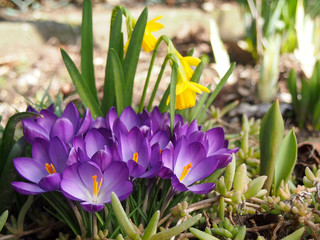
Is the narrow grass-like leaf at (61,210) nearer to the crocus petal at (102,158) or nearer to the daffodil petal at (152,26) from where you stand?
Result: the crocus petal at (102,158)

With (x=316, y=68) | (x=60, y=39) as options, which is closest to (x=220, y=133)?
(x=316, y=68)

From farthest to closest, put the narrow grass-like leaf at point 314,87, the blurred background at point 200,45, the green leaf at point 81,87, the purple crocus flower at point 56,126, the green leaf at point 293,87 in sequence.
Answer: the blurred background at point 200,45 < the green leaf at point 293,87 < the narrow grass-like leaf at point 314,87 < the green leaf at point 81,87 < the purple crocus flower at point 56,126

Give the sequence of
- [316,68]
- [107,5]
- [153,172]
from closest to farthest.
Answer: [153,172]
[316,68]
[107,5]

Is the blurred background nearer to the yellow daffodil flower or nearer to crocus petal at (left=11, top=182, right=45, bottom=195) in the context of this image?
the yellow daffodil flower

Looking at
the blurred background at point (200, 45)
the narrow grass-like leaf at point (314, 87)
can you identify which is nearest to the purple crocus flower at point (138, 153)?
the narrow grass-like leaf at point (314, 87)

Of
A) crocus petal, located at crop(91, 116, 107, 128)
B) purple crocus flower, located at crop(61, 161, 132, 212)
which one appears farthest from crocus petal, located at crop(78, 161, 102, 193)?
crocus petal, located at crop(91, 116, 107, 128)

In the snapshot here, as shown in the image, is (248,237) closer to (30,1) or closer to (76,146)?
(76,146)
